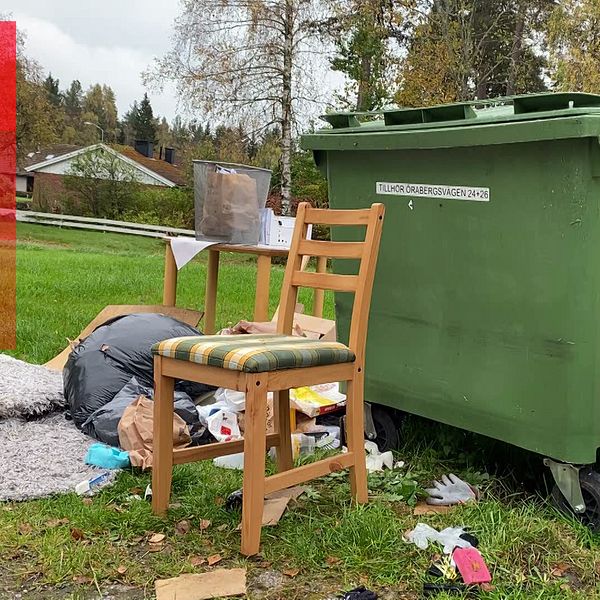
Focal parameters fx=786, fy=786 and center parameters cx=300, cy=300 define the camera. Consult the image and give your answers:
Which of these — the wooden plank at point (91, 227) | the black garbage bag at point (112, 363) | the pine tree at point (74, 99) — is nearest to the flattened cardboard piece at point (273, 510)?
the black garbage bag at point (112, 363)

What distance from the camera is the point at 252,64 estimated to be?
58.7ft

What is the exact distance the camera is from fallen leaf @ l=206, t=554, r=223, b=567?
2346mm

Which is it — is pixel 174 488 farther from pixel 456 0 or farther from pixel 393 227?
pixel 456 0

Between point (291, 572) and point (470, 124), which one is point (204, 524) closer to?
point (291, 572)

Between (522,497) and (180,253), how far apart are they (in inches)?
98.7

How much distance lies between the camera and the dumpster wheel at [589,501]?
2.56 metres

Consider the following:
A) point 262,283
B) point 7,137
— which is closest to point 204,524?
point 262,283

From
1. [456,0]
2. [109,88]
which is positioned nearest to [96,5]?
[456,0]

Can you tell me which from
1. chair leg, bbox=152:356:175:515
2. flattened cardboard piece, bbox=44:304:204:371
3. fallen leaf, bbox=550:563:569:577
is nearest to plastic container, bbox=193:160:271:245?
flattened cardboard piece, bbox=44:304:204:371

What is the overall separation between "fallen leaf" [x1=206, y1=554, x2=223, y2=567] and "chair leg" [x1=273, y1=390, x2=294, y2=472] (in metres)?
0.69

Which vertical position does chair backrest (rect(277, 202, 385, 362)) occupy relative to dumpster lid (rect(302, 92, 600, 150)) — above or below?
below

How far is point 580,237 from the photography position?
251 centimetres

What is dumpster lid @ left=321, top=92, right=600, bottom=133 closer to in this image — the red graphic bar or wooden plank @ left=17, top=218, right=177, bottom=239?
the red graphic bar

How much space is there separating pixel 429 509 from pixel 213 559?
0.85 meters
